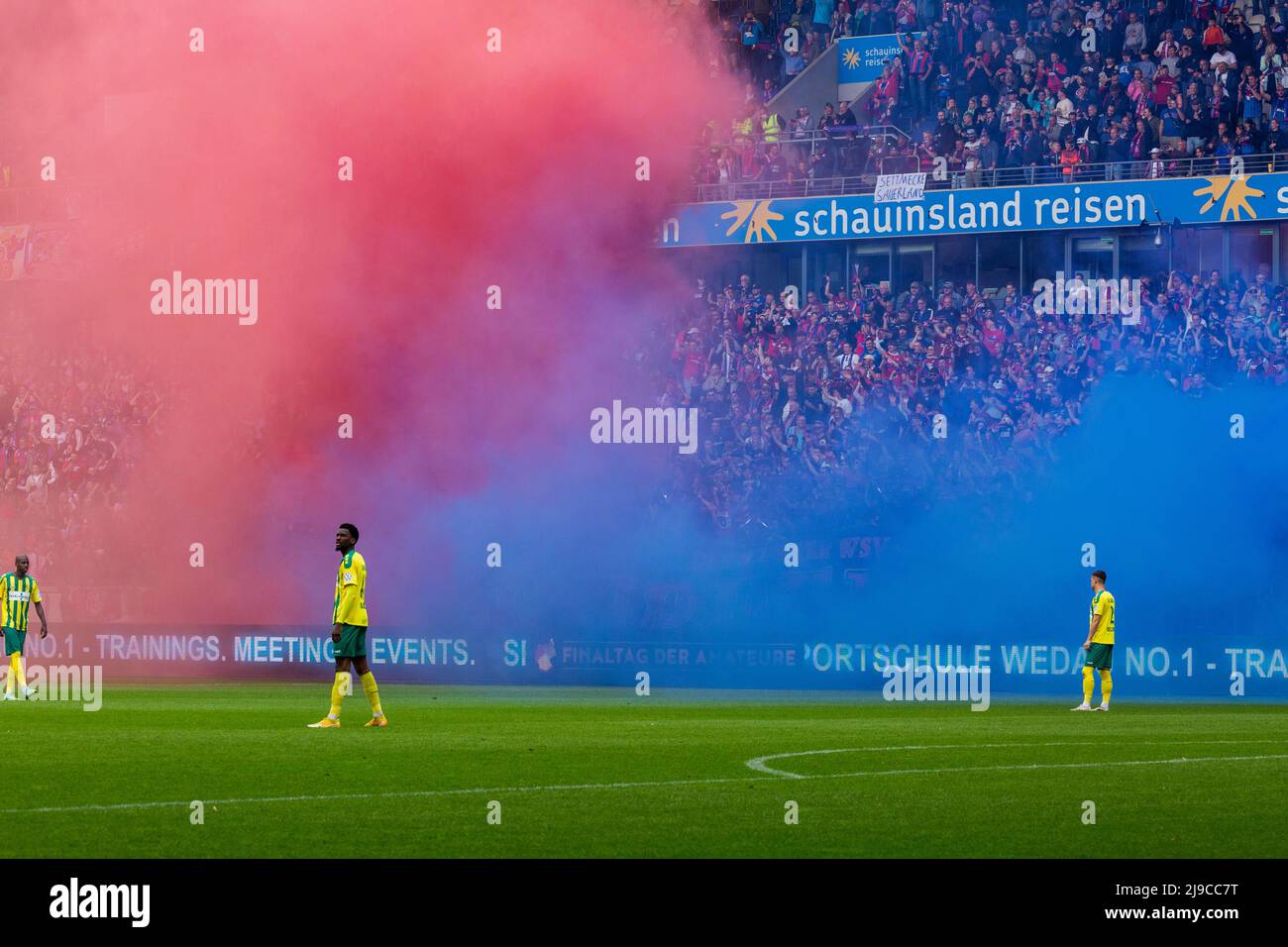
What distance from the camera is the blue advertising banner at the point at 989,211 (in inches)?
1146

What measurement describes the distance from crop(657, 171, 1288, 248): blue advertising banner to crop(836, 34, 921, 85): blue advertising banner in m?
3.78

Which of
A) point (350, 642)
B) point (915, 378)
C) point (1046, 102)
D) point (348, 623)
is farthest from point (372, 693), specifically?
point (1046, 102)

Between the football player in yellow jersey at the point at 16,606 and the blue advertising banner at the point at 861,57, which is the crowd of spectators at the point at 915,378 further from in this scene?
the football player in yellow jersey at the point at 16,606

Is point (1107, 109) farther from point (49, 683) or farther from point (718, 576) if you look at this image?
point (49, 683)

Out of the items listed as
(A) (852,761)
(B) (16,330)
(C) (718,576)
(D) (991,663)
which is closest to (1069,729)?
(A) (852,761)

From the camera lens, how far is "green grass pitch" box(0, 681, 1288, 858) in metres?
9.55

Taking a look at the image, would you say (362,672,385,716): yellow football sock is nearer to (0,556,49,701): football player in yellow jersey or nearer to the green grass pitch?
the green grass pitch

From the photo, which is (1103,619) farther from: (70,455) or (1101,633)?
(70,455)

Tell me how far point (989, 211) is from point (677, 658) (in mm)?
10024

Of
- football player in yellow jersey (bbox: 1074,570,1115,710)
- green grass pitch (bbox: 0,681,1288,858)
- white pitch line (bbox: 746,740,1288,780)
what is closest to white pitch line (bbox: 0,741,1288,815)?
green grass pitch (bbox: 0,681,1288,858)

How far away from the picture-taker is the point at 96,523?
2958 cm

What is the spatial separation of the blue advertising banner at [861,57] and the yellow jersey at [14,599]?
18.5m

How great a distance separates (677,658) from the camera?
25281 millimetres

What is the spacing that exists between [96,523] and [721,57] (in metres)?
13.1
